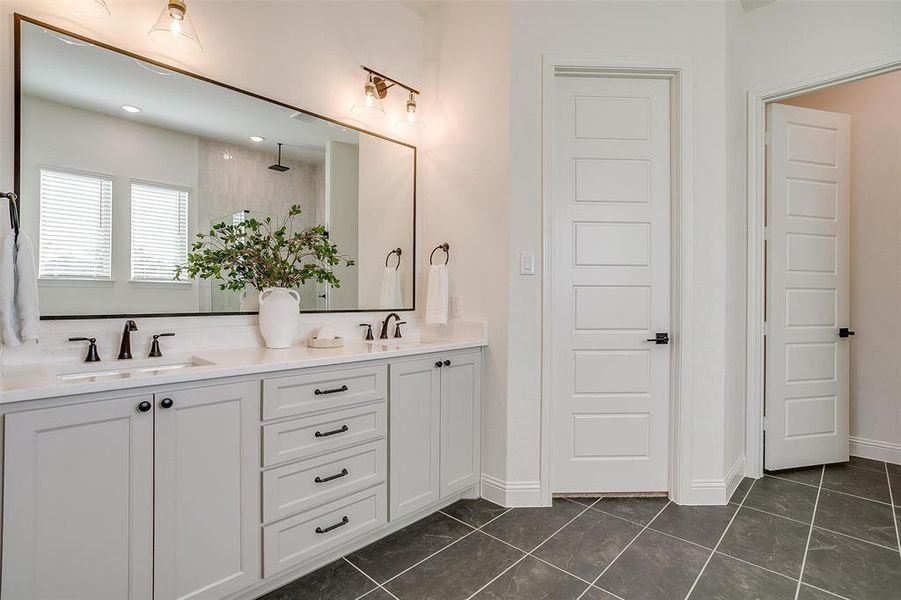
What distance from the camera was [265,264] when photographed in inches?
80.9

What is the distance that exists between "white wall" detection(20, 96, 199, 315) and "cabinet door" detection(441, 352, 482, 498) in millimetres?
1268

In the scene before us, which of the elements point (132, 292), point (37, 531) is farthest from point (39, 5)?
point (37, 531)

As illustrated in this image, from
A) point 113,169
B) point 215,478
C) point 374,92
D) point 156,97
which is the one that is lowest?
point 215,478

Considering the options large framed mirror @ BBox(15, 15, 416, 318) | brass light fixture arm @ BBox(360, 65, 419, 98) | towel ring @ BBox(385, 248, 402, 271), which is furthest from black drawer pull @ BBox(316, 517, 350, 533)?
brass light fixture arm @ BBox(360, 65, 419, 98)

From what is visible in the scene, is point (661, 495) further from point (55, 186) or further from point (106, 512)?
point (55, 186)

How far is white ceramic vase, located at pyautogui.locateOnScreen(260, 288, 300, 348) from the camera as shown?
1.99 meters

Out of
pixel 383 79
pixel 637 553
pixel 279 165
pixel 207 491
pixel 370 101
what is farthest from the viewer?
pixel 383 79

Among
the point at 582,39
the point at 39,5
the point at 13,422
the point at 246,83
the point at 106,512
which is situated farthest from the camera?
the point at 582,39

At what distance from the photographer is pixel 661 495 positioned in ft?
8.17

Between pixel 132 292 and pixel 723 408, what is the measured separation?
2.91 metres

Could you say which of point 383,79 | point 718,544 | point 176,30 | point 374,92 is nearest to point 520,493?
point 718,544

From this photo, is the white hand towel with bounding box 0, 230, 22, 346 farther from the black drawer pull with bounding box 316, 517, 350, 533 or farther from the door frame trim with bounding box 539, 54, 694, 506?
the door frame trim with bounding box 539, 54, 694, 506

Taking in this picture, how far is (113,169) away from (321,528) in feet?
5.37

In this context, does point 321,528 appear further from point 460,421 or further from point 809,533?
point 809,533
